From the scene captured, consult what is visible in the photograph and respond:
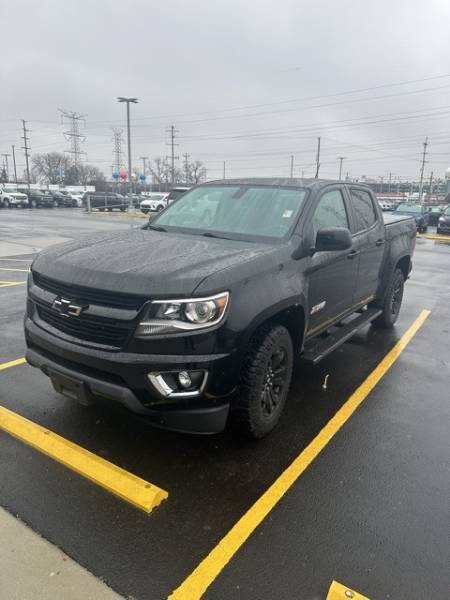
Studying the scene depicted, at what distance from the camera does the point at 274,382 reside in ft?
10.9

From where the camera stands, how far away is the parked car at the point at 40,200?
40684mm

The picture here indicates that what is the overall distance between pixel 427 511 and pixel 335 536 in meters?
0.64

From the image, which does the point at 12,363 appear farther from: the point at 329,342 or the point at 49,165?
the point at 49,165

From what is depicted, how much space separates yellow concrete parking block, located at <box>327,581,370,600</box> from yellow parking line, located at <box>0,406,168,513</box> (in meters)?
1.06

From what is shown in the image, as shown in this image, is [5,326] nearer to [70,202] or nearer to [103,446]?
[103,446]

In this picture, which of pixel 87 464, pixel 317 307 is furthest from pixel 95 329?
pixel 317 307

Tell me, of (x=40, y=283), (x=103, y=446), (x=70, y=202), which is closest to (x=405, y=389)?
(x=103, y=446)

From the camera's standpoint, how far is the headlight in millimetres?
2568

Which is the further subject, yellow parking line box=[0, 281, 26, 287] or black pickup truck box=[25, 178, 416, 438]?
yellow parking line box=[0, 281, 26, 287]

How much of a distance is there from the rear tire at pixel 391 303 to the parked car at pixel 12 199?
38.6m

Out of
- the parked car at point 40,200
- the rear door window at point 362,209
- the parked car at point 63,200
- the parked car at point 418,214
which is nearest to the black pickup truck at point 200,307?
the rear door window at point 362,209

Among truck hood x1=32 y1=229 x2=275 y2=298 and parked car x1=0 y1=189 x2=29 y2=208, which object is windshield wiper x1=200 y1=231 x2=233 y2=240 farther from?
parked car x1=0 y1=189 x2=29 y2=208

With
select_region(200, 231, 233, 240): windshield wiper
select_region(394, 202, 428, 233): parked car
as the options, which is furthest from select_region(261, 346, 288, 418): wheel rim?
select_region(394, 202, 428, 233): parked car

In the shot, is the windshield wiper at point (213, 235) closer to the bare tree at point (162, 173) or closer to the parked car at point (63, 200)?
the parked car at point (63, 200)
